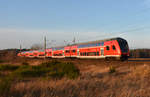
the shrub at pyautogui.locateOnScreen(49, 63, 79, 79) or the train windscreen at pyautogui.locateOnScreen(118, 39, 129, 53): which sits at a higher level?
the train windscreen at pyautogui.locateOnScreen(118, 39, 129, 53)

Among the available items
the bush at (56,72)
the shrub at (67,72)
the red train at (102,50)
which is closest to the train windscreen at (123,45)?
the red train at (102,50)

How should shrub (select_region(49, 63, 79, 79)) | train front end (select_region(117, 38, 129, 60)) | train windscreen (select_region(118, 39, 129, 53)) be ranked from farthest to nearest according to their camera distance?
train windscreen (select_region(118, 39, 129, 53)), train front end (select_region(117, 38, 129, 60)), shrub (select_region(49, 63, 79, 79))

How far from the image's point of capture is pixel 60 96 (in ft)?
21.6

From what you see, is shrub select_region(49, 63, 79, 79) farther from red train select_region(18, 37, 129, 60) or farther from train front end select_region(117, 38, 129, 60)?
train front end select_region(117, 38, 129, 60)

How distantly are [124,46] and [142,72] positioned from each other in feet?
30.5

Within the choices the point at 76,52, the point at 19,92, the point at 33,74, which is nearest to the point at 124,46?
the point at 76,52

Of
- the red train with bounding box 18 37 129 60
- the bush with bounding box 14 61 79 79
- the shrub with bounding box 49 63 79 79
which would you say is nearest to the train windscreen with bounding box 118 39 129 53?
the red train with bounding box 18 37 129 60

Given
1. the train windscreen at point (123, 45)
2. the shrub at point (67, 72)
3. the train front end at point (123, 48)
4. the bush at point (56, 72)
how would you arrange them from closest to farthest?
the shrub at point (67, 72), the bush at point (56, 72), the train front end at point (123, 48), the train windscreen at point (123, 45)

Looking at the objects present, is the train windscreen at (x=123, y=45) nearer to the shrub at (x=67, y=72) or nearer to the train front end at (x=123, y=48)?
the train front end at (x=123, y=48)

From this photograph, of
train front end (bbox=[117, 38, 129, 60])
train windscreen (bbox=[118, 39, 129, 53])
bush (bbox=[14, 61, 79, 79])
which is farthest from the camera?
train windscreen (bbox=[118, 39, 129, 53])

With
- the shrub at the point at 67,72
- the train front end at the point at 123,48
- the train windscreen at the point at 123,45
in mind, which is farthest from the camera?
the train windscreen at the point at 123,45

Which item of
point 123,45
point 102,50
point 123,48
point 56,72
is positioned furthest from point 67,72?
point 123,45

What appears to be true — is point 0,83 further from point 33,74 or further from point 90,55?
point 90,55

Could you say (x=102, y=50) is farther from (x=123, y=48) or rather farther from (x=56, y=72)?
(x=56, y=72)
